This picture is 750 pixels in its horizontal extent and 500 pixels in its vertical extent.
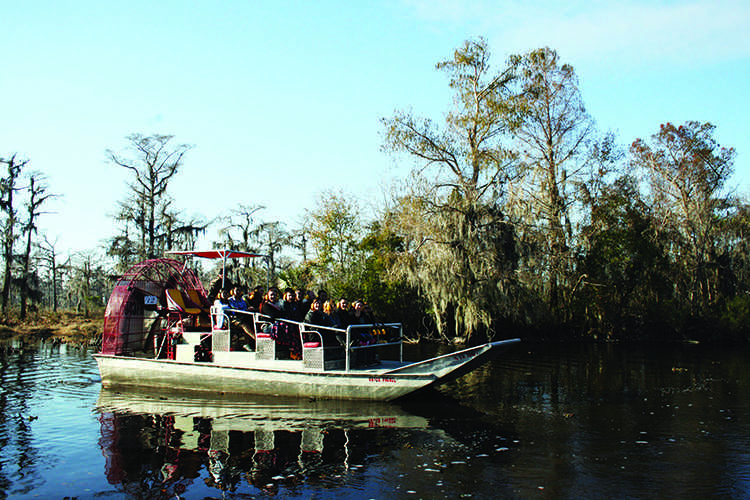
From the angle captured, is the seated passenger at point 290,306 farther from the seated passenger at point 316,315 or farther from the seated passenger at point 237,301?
the seated passenger at point 237,301

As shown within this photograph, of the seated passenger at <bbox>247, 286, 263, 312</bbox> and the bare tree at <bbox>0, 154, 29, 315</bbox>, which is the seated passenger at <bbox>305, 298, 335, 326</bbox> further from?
the bare tree at <bbox>0, 154, 29, 315</bbox>

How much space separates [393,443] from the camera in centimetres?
1002

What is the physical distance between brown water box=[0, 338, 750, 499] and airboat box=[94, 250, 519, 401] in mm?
529

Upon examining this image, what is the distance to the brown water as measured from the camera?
786 centimetres

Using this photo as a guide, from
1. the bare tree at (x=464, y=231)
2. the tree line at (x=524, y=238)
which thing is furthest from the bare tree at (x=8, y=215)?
the bare tree at (x=464, y=231)

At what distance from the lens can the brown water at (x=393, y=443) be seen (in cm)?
786

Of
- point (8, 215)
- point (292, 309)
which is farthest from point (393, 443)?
point (8, 215)

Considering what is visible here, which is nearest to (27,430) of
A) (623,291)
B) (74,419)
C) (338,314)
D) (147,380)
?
(74,419)

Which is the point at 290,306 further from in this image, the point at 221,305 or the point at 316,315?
the point at 221,305

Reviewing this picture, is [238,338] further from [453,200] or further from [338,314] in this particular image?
[453,200]

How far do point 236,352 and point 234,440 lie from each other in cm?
409

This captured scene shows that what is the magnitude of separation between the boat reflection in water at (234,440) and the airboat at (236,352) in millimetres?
443

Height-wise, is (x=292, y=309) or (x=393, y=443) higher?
(x=292, y=309)

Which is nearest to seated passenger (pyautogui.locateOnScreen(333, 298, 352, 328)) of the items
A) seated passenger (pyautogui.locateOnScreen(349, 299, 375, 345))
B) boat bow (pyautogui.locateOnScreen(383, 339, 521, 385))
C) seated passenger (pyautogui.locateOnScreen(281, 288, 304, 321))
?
seated passenger (pyautogui.locateOnScreen(349, 299, 375, 345))
